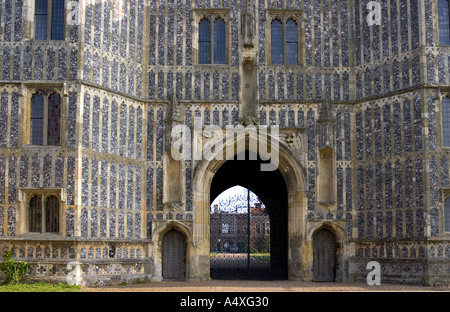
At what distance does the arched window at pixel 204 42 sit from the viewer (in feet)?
73.6

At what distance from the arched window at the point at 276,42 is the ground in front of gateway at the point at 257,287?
25.4 feet

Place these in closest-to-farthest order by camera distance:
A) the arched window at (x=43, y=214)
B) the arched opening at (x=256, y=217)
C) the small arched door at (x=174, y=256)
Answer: the arched window at (x=43, y=214), the small arched door at (x=174, y=256), the arched opening at (x=256, y=217)

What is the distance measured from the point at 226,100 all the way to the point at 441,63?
7.10 m

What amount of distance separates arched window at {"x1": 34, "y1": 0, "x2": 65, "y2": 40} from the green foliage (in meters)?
6.85

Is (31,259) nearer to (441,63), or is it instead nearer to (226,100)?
(226,100)

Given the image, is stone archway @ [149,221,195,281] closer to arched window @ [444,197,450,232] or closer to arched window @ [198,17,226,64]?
arched window @ [198,17,226,64]

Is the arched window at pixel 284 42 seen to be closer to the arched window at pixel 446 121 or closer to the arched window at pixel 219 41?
the arched window at pixel 219 41

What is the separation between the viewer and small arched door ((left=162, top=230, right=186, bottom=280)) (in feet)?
70.5

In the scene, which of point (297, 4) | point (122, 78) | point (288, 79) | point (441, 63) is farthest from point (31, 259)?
point (441, 63)

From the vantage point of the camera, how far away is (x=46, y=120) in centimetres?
1961

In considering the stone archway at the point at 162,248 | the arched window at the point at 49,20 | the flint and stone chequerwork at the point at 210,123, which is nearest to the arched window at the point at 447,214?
the flint and stone chequerwork at the point at 210,123

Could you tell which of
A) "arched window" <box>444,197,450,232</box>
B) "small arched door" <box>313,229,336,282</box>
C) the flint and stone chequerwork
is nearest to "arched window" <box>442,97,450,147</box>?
the flint and stone chequerwork

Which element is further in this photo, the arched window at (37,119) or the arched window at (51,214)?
the arched window at (37,119)

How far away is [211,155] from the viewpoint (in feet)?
70.9
